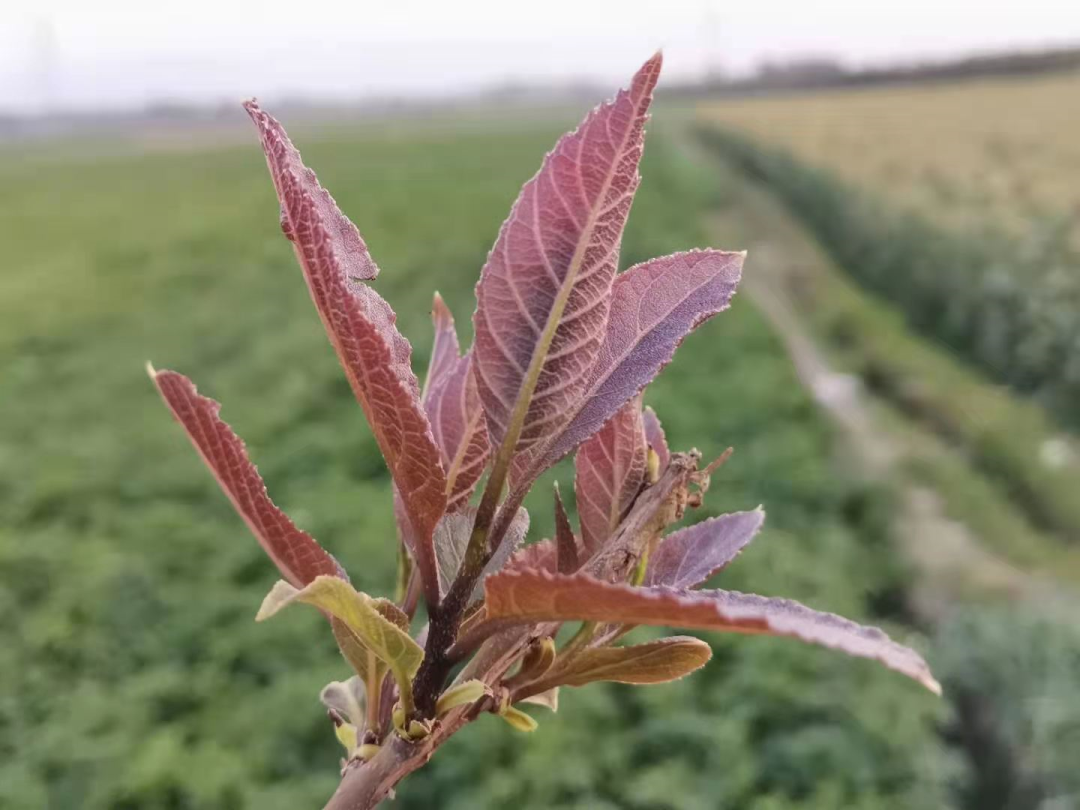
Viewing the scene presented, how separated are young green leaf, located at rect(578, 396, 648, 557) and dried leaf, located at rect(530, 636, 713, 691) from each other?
9 centimetres

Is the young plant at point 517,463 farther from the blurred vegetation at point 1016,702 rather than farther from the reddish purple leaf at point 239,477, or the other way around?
the blurred vegetation at point 1016,702

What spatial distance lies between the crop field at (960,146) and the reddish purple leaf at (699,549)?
10187 mm

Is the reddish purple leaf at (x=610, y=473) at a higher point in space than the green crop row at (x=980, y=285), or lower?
higher

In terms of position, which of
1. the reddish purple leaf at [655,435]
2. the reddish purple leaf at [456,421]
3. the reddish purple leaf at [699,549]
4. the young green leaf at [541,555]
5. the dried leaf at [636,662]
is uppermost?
the reddish purple leaf at [456,421]

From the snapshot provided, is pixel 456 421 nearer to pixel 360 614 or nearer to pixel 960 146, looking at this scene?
pixel 360 614

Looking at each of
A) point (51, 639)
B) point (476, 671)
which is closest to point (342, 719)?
point (476, 671)

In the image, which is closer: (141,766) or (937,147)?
(141,766)

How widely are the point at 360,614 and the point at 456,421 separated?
210 mm

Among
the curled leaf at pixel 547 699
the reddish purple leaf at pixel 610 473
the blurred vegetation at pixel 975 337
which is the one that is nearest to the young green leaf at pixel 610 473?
the reddish purple leaf at pixel 610 473

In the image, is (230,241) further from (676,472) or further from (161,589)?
(676,472)

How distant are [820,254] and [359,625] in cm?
1592

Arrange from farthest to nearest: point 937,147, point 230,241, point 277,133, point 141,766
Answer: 1. point 937,147
2. point 230,241
3. point 141,766
4. point 277,133

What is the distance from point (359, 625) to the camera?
0.52 meters

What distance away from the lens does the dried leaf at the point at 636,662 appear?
0.58 m
